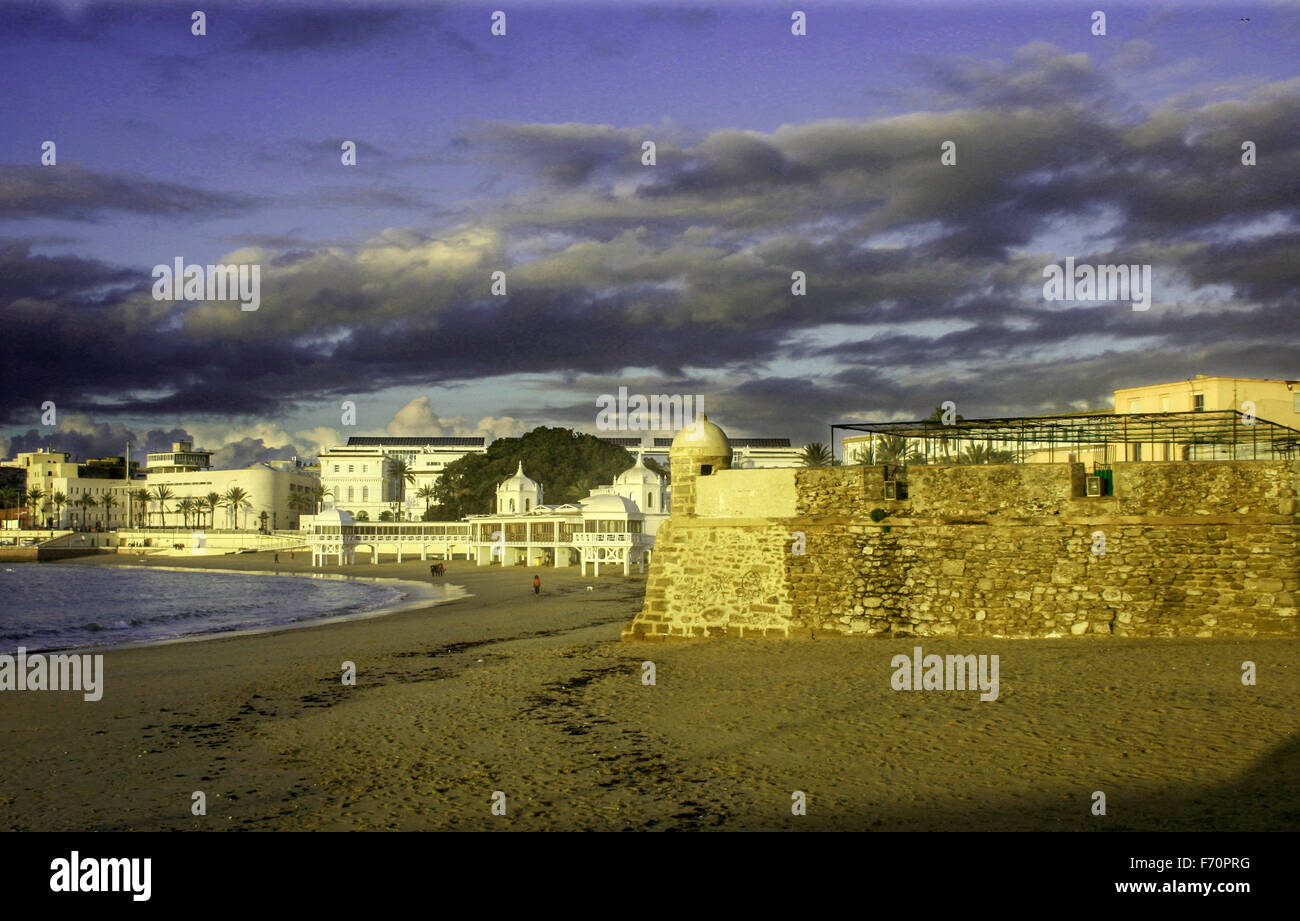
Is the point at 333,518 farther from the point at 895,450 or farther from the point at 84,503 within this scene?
the point at 84,503

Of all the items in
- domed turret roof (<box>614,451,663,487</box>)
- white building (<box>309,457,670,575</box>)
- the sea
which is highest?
domed turret roof (<box>614,451,663,487</box>)

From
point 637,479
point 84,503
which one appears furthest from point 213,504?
point 637,479

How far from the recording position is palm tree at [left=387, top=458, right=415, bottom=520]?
14212 cm

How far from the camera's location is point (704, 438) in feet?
61.4

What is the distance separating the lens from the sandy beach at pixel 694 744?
8.16 m

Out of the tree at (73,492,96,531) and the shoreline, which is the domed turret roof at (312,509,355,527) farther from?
the tree at (73,492,96,531)

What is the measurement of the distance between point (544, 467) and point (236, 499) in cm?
6464

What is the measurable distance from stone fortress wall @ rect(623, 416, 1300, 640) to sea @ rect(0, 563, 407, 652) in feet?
59.3

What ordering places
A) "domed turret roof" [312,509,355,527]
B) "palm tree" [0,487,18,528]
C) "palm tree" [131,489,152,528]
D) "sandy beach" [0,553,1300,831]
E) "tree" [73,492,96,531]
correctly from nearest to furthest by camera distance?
"sandy beach" [0,553,1300,831], "domed turret roof" [312,509,355,527], "palm tree" [131,489,152,528], "tree" [73,492,96,531], "palm tree" [0,487,18,528]

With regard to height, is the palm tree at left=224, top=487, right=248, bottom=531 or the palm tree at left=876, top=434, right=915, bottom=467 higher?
the palm tree at left=876, top=434, right=915, bottom=467

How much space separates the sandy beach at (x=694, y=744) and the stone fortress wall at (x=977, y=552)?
2.13 ft

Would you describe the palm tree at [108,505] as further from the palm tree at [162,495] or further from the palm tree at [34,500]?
the palm tree at [162,495]

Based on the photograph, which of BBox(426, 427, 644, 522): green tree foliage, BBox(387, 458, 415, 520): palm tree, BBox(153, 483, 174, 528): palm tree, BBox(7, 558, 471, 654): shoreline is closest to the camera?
BBox(7, 558, 471, 654): shoreline

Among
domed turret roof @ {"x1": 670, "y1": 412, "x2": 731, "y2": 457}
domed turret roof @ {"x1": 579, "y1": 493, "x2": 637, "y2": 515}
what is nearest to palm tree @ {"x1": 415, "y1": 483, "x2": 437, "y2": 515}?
domed turret roof @ {"x1": 579, "y1": 493, "x2": 637, "y2": 515}
